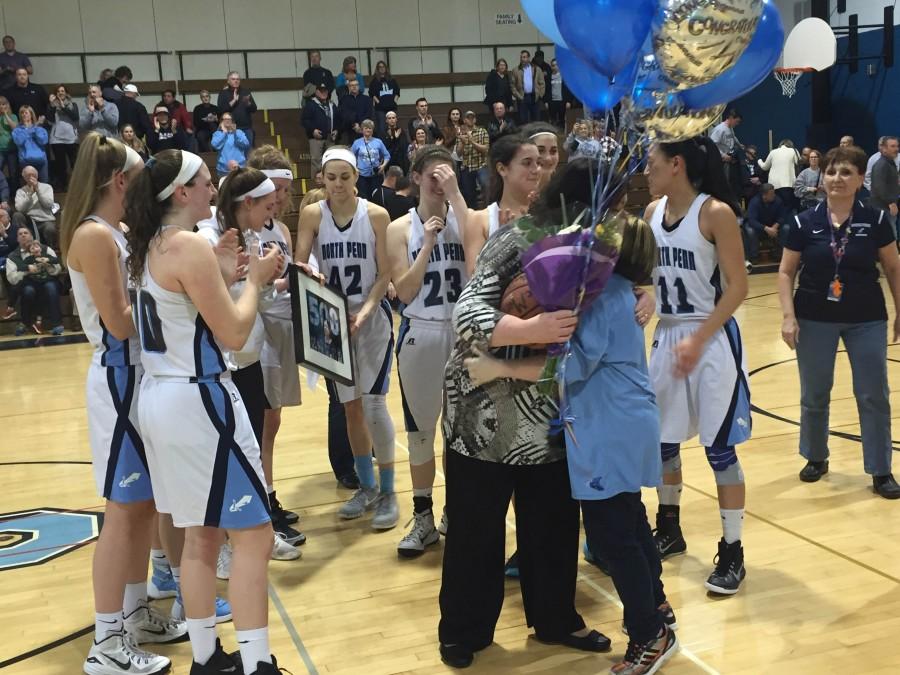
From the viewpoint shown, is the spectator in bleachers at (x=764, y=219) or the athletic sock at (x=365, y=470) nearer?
the athletic sock at (x=365, y=470)

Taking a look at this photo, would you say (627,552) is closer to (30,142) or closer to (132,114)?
(30,142)

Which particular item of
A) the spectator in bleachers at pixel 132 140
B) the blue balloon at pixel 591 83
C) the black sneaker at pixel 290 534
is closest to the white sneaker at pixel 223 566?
the black sneaker at pixel 290 534

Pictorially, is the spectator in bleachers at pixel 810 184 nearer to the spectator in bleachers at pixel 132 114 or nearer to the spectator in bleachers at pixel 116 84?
the spectator in bleachers at pixel 132 114

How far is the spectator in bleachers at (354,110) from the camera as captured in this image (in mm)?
16156

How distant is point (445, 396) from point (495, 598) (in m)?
0.74

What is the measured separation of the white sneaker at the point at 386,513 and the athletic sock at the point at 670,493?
4.33 feet

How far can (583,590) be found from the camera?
3.82 metres

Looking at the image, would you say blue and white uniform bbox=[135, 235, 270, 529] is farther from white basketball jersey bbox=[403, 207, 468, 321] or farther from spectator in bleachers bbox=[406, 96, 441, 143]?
spectator in bleachers bbox=[406, 96, 441, 143]

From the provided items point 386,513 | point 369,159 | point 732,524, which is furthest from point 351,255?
point 369,159

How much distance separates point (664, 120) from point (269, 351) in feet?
7.73

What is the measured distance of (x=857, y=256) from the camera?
4770mm

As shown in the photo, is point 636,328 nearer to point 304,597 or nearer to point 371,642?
point 371,642

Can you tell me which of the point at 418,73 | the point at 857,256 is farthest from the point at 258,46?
the point at 857,256

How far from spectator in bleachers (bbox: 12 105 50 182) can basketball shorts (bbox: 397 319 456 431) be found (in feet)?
38.4
